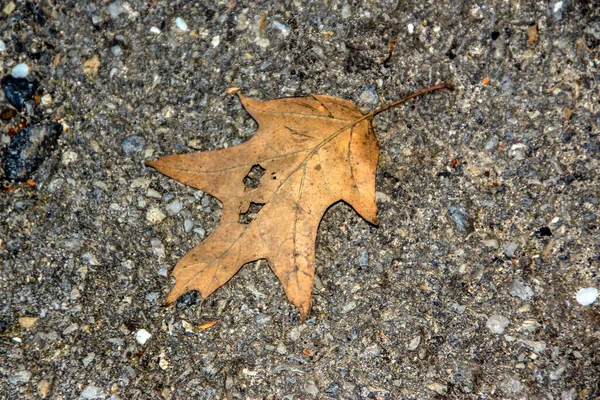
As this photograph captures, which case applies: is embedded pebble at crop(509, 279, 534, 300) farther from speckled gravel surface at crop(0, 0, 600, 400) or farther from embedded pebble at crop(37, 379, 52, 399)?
embedded pebble at crop(37, 379, 52, 399)

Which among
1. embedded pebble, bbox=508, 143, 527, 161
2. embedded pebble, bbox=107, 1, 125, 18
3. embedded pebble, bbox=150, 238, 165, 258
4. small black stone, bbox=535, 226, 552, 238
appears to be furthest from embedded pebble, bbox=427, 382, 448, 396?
embedded pebble, bbox=107, 1, 125, 18

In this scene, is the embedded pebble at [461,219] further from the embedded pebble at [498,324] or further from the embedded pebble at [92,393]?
the embedded pebble at [92,393]

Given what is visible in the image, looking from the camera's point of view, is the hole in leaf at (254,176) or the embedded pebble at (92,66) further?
the embedded pebble at (92,66)

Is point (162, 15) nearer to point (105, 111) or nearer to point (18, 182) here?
point (105, 111)

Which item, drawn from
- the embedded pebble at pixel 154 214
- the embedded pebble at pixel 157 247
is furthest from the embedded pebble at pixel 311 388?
the embedded pebble at pixel 154 214

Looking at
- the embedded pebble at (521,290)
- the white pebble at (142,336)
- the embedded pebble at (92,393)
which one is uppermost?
the embedded pebble at (521,290)

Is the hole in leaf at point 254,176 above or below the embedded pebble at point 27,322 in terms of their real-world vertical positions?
above
